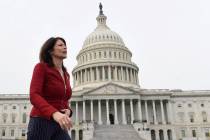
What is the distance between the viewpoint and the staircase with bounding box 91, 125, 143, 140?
63.4m

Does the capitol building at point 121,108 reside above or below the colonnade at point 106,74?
below

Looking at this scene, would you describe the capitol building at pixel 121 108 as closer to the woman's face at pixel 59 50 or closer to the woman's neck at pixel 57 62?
the woman's neck at pixel 57 62

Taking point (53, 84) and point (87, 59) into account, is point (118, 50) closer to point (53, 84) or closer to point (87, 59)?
point (87, 59)

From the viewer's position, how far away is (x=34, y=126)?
530 cm

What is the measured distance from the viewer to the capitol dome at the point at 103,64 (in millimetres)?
96750

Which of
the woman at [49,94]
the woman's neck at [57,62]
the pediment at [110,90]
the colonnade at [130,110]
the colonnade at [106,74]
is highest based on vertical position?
the colonnade at [106,74]

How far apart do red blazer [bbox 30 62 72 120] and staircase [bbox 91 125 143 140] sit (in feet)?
189

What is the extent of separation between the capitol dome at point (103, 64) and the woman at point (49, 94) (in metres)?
86.9

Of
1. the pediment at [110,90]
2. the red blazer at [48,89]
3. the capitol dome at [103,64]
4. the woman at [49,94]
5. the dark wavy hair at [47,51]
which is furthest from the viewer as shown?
the capitol dome at [103,64]

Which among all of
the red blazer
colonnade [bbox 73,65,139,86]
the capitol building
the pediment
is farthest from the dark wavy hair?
colonnade [bbox 73,65,139,86]

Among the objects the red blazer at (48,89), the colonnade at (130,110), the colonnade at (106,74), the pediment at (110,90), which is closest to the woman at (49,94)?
the red blazer at (48,89)

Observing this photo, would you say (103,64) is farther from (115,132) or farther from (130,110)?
(115,132)

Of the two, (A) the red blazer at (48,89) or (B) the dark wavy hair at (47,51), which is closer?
(A) the red blazer at (48,89)

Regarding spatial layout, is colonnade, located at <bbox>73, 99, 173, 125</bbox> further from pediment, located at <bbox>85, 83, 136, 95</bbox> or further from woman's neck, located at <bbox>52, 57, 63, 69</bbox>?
woman's neck, located at <bbox>52, 57, 63, 69</bbox>
